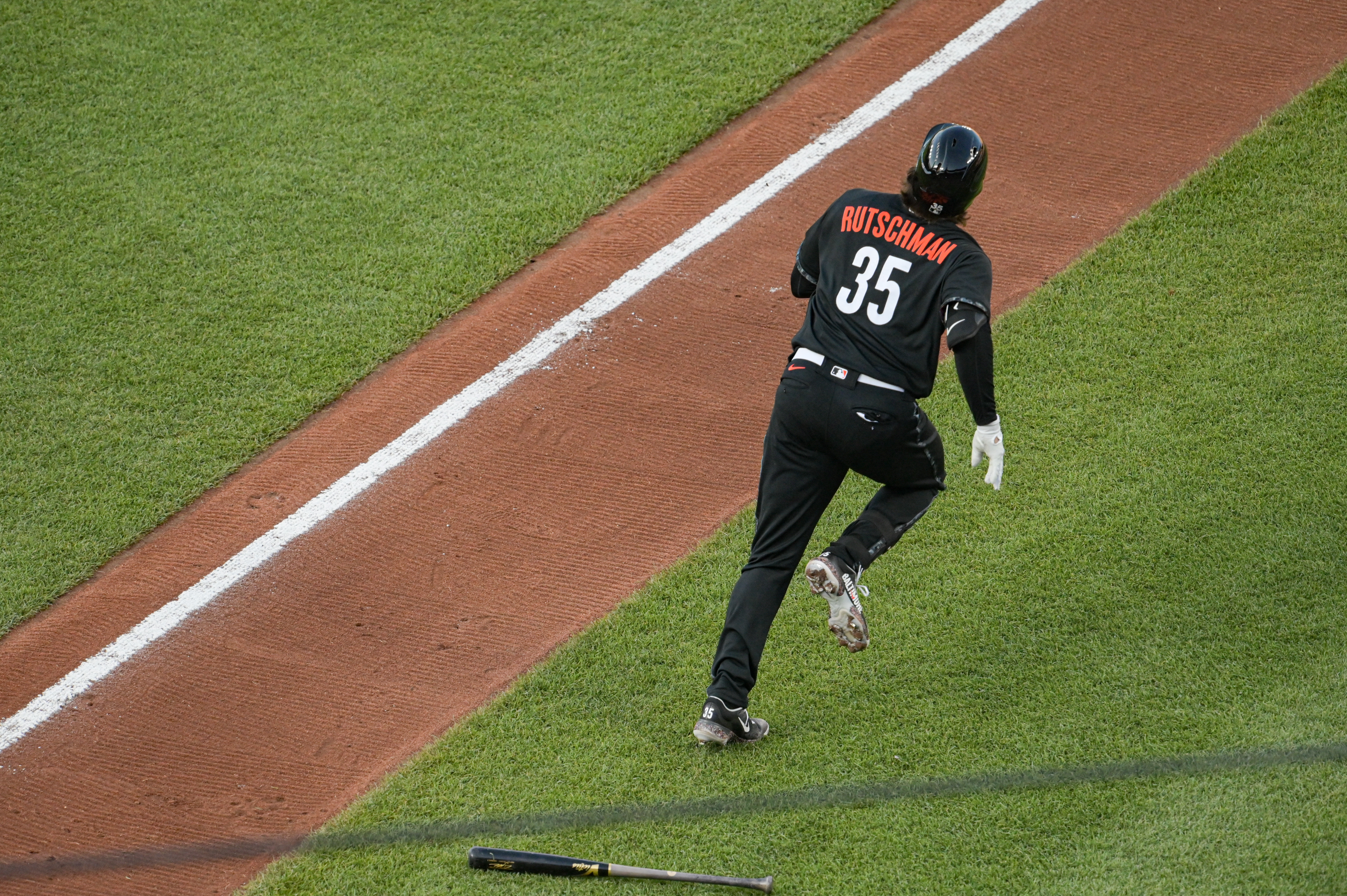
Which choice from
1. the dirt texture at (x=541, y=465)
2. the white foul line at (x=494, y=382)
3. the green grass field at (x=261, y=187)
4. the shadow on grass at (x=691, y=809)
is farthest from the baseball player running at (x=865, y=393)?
the green grass field at (x=261, y=187)

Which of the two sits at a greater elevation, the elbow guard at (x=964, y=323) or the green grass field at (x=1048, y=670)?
the elbow guard at (x=964, y=323)

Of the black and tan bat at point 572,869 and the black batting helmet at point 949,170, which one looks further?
the black batting helmet at point 949,170

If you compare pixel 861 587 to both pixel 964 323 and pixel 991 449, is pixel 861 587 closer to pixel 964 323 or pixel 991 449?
pixel 991 449

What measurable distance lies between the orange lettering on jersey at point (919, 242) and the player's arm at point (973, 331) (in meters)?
0.13

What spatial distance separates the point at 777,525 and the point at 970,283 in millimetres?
1050

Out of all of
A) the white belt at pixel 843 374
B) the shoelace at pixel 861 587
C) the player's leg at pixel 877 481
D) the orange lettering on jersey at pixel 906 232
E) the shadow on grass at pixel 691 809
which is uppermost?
the orange lettering on jersey at pixel 906 232

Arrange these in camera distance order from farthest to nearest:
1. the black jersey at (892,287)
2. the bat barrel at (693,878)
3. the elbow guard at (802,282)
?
the elbow guard at (802,282) → the black jersey at (892,287) → the bat barrel at (693,878)

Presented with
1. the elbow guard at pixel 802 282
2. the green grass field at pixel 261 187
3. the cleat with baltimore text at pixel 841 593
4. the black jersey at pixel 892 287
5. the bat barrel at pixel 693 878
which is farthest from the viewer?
the green grass field at pixel 261 187

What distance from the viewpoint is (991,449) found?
4.38m

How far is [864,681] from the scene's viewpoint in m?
4.68

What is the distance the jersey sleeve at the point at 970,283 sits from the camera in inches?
162

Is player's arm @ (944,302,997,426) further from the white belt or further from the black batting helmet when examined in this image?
the black batting helmet

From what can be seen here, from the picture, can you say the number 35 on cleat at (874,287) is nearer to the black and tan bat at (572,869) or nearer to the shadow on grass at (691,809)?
the shadow on grass at (691,809)

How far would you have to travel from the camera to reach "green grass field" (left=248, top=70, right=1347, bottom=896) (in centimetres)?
408
